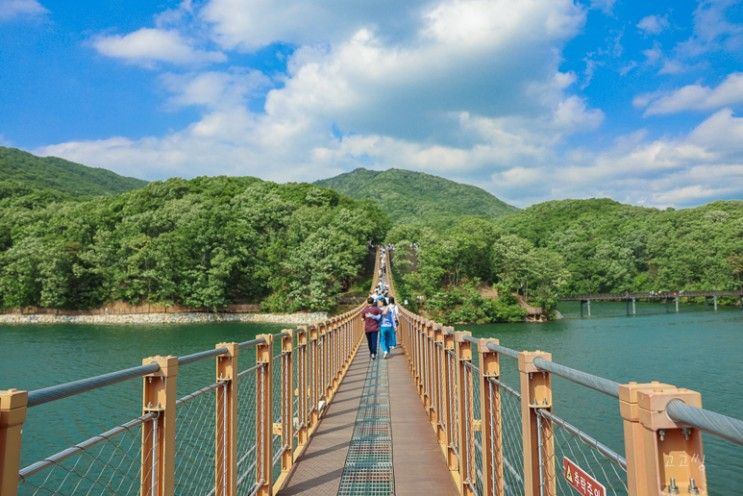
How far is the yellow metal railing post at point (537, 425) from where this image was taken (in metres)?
2.12

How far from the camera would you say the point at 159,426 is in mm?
2158

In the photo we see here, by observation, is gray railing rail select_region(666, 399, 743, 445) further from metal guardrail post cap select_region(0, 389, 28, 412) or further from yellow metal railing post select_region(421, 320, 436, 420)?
yellow metal railing post select_region(421, 320, 436, 420)

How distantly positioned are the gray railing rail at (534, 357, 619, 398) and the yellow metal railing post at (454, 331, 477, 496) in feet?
5.69

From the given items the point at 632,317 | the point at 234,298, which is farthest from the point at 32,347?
the point at 632,317

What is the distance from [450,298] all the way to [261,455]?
4161 centimetres

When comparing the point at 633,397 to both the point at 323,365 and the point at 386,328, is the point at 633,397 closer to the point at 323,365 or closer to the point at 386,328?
the point at 323,365

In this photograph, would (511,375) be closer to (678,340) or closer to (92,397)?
(92,397)

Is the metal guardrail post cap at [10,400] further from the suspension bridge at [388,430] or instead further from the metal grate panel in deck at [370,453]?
the metal grate panel in deck at [370,453]

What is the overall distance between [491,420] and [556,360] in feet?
77.0

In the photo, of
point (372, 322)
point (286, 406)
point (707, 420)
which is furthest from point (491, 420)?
point (372, 322)

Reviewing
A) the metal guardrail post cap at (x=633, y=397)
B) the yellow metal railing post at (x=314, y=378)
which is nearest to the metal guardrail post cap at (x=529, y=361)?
the metal guardrail post cap at (x=633, y=397)

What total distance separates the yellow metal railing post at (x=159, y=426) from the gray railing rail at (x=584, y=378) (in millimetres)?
1421

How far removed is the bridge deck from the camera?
162 inches

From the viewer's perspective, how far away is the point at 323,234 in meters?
47.6
